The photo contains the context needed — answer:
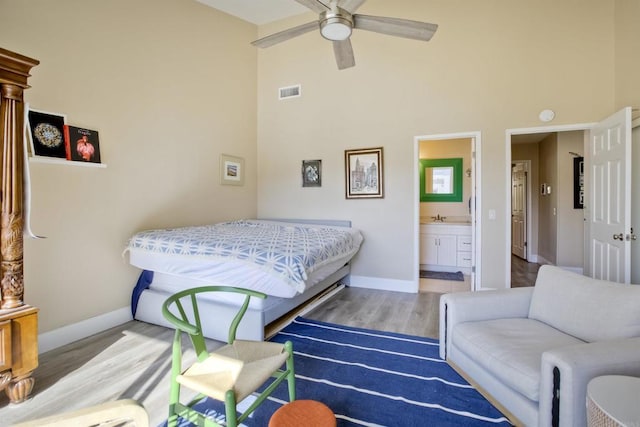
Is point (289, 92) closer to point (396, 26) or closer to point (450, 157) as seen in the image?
point (396, 26)

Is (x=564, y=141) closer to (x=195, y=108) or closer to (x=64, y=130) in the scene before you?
(x=195, y=108)

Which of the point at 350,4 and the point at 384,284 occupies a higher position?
the point at 350,4

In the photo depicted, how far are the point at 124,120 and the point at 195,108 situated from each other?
39.0 inches

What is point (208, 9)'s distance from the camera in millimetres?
4176

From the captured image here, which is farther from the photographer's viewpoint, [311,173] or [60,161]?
[311,173]

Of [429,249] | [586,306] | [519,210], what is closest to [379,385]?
[586,306]

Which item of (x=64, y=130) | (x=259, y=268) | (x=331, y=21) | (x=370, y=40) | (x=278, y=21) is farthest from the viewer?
(x=278, y=21)

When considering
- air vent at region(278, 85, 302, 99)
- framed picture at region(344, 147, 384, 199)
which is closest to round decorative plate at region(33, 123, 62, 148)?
air vent at region(278, 85, 302, 99)

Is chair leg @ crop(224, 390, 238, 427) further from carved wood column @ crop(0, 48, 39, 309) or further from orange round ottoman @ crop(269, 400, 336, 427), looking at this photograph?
carved wood column @ crop(0, 48, 39, 309)

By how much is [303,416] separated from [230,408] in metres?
0.29

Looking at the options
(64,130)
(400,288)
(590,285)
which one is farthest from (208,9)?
(590,285)

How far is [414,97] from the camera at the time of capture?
4.09m

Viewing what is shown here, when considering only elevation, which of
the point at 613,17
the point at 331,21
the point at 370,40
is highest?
the point at 370,40

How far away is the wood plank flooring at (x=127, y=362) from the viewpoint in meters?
1.88
